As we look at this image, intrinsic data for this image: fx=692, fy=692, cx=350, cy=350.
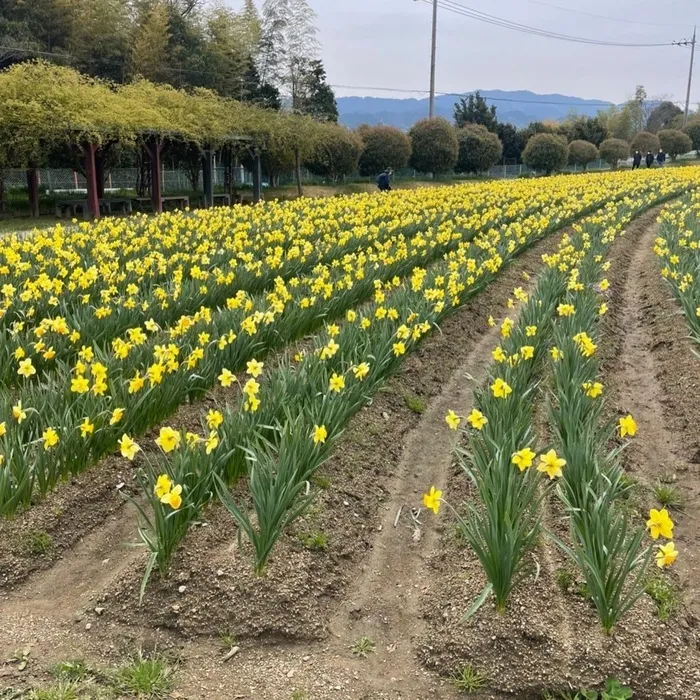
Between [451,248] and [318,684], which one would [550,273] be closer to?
[451,248]

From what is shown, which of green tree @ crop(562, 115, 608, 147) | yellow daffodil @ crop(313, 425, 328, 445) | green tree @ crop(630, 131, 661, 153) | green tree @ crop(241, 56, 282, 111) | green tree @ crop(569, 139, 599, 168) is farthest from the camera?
green tree @ crop(562, 115, 608, 147)

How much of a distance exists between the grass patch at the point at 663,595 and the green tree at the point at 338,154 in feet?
91.1

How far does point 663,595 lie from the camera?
2.69 meters

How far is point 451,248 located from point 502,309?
2.37m

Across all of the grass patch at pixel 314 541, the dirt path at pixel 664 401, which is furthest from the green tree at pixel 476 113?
the grass patch at pixel 314 541

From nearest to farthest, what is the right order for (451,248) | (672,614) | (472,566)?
(672,614) < (472,566) < (451,248)

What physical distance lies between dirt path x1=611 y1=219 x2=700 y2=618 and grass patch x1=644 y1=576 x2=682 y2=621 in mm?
92

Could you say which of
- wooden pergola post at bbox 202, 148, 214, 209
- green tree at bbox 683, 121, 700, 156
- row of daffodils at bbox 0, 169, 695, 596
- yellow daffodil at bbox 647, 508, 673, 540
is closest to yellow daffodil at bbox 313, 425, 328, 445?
row of daffodils at bbox 0, 169, 695, 596

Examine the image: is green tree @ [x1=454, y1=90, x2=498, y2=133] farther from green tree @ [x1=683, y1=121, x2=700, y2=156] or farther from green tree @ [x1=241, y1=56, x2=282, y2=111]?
green tree @ [x1=241, y1=56, x2=282, y2=111]

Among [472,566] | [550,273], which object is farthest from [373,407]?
[550,273]

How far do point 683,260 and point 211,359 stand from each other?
18.7 feet

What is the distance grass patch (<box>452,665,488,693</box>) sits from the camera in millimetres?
2367

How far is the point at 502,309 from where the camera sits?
7.95m

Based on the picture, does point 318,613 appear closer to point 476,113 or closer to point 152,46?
point 152,46
